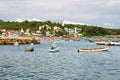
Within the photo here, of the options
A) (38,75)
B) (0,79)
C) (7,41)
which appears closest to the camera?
(0,79)

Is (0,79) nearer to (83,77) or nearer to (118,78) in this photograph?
(83,77)

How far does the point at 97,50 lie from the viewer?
4961 inches

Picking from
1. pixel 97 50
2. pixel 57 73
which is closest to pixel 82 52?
pixel 97 50

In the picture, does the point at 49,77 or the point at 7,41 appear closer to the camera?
the point at 49,77

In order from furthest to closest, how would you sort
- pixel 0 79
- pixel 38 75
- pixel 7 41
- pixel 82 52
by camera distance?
pixel 7 41, pixel 82 52, pixel 38 75, pixel 0 79

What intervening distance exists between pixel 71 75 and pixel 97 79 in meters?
6.34

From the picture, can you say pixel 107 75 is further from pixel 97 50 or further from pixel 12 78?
pixel 97 50

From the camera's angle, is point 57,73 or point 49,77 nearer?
point 49,77

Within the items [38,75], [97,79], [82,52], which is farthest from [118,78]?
[82,52]

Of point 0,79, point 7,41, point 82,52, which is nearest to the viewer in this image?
point 0,79

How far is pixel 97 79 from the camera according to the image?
1992 inches

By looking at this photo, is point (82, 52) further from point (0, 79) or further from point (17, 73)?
point (0, 79)

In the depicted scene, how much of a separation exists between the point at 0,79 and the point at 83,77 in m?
13.7

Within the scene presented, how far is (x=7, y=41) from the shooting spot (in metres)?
187
